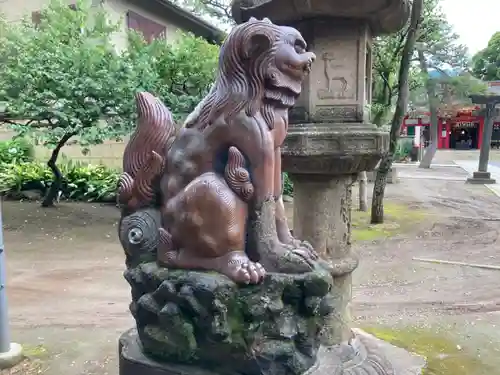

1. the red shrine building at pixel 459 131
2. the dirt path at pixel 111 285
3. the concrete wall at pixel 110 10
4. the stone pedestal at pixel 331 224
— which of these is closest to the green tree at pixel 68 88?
the dirt path at pixel 111 285

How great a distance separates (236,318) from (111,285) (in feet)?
12.9

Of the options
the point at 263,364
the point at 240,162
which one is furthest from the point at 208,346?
the point at 240,162

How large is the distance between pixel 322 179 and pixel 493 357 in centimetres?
192

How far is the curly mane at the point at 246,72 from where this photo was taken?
2.04 m

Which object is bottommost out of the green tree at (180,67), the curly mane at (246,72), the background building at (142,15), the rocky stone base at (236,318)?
the rocky stone base at (236,318)

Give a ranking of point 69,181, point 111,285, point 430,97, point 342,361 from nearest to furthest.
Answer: point 342,361, point 111,285, point 69,181, point 430,97

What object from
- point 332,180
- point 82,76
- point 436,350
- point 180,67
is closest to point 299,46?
point 332,180

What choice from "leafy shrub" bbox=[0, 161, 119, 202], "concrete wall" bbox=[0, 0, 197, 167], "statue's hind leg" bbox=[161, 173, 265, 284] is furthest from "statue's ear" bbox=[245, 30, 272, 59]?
"concrete wall" bbox=[0, 0, 197, 167]

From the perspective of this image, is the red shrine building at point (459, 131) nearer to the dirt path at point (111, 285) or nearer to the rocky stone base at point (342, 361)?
the dirt path at point (111, 285)

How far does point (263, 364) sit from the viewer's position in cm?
202

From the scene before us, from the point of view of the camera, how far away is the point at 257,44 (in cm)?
205

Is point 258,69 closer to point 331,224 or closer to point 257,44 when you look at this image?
point 257,44

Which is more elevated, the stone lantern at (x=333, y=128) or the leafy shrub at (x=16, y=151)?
the stone lantern at (x=333, y=128)

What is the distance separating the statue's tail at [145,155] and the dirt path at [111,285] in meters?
1.67
